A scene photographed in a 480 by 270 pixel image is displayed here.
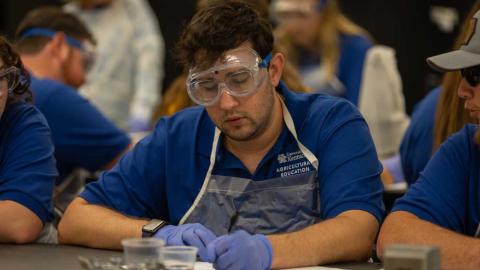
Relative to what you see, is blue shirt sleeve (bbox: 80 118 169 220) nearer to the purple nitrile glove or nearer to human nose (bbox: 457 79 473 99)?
the purple nitrile glove

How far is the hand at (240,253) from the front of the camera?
2559mm

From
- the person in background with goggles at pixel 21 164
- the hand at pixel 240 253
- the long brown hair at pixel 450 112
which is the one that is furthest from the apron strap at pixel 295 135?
the person in background with goggles at pixel 21 164

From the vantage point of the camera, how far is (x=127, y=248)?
2.29 metres

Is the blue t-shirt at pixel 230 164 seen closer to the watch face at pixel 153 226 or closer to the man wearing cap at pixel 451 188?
the man wearing cap at pixel 451 188

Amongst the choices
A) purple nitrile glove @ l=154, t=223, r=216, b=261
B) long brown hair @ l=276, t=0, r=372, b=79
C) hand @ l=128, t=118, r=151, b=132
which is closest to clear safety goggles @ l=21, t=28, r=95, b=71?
long brown hair @ l=276, t=0, r=372, b=79

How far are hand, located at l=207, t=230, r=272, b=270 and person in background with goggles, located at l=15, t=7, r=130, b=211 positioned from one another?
2059mm

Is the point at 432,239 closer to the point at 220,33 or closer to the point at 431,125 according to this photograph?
the point at 220,33

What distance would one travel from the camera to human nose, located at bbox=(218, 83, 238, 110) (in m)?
3.02

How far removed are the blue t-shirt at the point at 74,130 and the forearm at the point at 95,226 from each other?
137cm

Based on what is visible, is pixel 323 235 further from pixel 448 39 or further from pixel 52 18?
pixel 448 39

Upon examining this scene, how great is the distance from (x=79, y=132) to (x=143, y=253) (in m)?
2.50

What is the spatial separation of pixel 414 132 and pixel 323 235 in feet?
4.81

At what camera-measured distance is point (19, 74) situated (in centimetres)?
340

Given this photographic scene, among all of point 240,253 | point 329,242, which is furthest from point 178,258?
point 329,242
